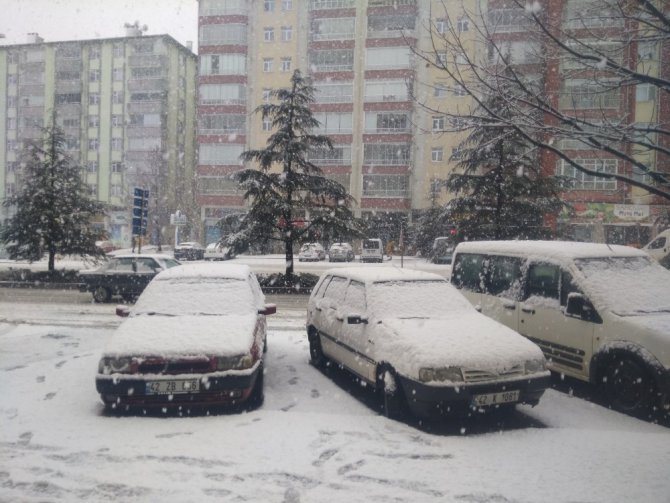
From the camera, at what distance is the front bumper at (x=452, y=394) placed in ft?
16.7

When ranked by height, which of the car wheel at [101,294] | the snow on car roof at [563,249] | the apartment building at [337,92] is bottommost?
the car wheel at [101,294]

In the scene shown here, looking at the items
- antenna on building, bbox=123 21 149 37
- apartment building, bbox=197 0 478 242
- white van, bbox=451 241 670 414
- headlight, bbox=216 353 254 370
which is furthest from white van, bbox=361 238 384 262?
antenna on building, bbox=123 21 149 37

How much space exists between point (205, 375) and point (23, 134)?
7202 centimetres

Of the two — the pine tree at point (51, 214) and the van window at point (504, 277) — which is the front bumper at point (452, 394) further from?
the pine tree at point (51, 214)

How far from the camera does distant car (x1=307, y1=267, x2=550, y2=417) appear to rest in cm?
518

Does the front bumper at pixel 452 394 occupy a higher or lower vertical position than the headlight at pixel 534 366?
lower

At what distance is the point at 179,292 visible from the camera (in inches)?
276

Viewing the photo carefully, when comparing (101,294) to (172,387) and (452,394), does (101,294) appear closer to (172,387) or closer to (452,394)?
(172,387)

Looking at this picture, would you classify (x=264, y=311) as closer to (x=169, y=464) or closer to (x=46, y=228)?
(x=169, y=464)

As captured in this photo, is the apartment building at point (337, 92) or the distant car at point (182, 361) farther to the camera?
the apartment building at point (337, 92)

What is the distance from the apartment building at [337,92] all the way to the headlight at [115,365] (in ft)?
138

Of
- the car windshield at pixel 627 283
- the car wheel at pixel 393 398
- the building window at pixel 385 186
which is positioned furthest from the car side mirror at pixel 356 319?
the building window at pixel 385 186

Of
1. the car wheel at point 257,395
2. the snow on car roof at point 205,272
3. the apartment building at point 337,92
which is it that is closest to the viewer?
the car wheel at point 257,395

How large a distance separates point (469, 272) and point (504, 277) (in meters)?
0.95
